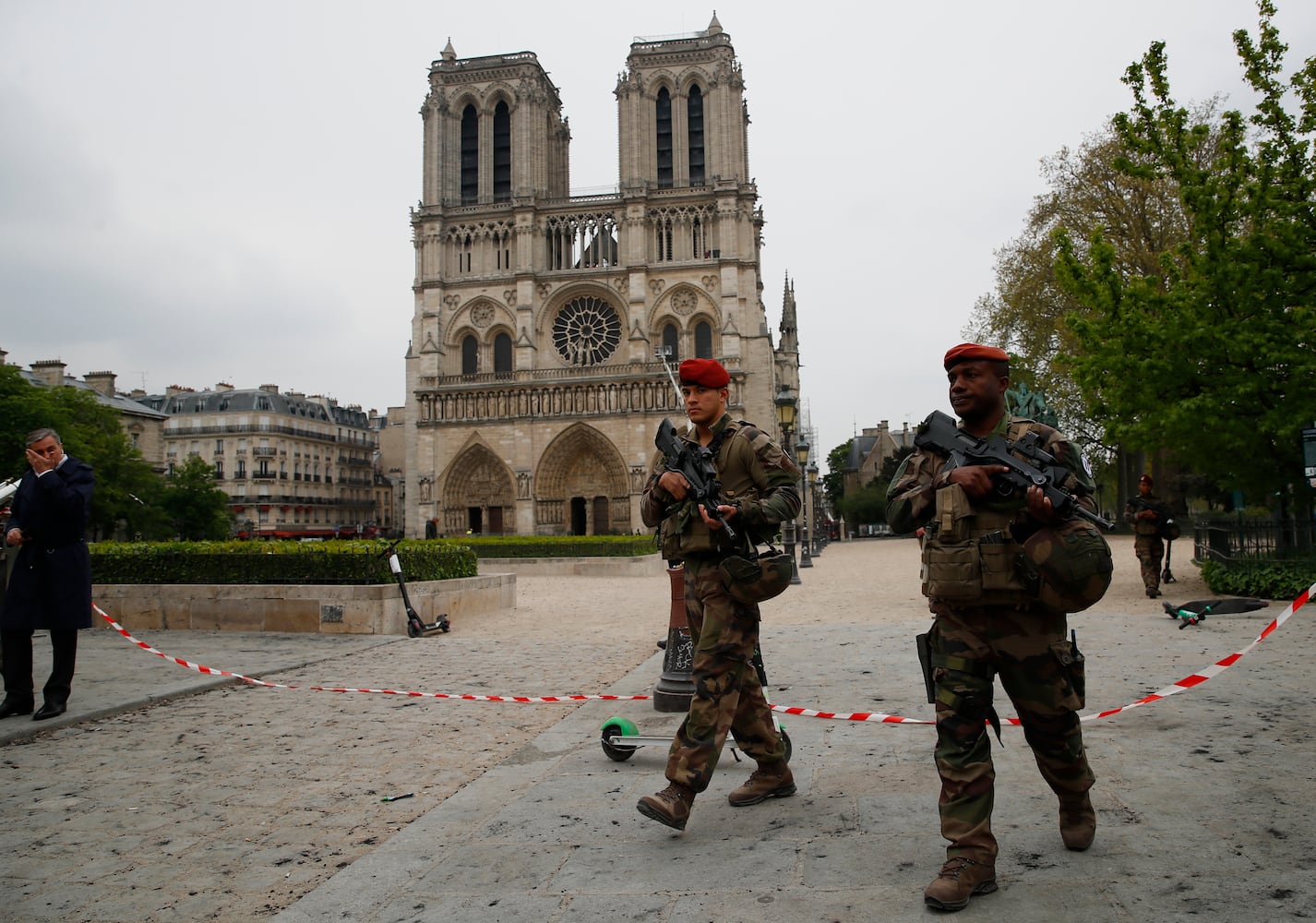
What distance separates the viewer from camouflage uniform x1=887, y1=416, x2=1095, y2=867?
280 cm

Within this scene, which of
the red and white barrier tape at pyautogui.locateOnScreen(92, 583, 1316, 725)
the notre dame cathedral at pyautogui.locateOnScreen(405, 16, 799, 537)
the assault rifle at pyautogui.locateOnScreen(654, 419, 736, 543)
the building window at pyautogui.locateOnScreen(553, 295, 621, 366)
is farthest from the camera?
the building window at pyautogui.locateOnScreen(553, 295, 621, 366)

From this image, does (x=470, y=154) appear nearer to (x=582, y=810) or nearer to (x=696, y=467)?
(x=696, y=467)

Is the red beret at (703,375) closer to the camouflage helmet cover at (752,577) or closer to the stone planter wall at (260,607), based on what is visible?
the camouflage helmet cover at (752,577)

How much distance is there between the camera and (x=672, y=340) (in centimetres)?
4350

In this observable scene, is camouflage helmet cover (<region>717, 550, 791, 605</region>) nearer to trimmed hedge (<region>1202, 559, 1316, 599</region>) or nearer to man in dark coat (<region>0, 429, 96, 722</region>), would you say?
man in dark coat (<region>0, 429, 96, 722</region>)

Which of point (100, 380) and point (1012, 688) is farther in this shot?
point (100, 380)

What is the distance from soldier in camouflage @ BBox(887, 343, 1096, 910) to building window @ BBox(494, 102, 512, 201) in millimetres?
44763

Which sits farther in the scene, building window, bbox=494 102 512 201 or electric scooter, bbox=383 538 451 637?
building window, bbox=494 102 512 201

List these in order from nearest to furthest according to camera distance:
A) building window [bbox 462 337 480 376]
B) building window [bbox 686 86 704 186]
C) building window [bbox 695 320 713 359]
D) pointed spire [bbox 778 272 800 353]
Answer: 1. building window [bbox 695 320 713 359]
2. building window [bbox 686 86 704 186]
3. building window [bbox 462 337 480 376]
4. pointed spire [bbox 778 272 800 353]

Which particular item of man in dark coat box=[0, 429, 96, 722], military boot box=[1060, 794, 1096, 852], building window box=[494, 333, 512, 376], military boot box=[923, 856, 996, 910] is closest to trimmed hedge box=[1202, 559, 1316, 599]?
military boot box=[1060, 794, 1096, 852]

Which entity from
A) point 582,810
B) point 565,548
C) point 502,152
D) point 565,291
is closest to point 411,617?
point 582,810

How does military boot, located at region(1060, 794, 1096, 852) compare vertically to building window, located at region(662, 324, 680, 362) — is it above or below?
below

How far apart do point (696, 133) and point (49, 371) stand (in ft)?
108

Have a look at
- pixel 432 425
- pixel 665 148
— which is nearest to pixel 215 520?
pixel 432 425
